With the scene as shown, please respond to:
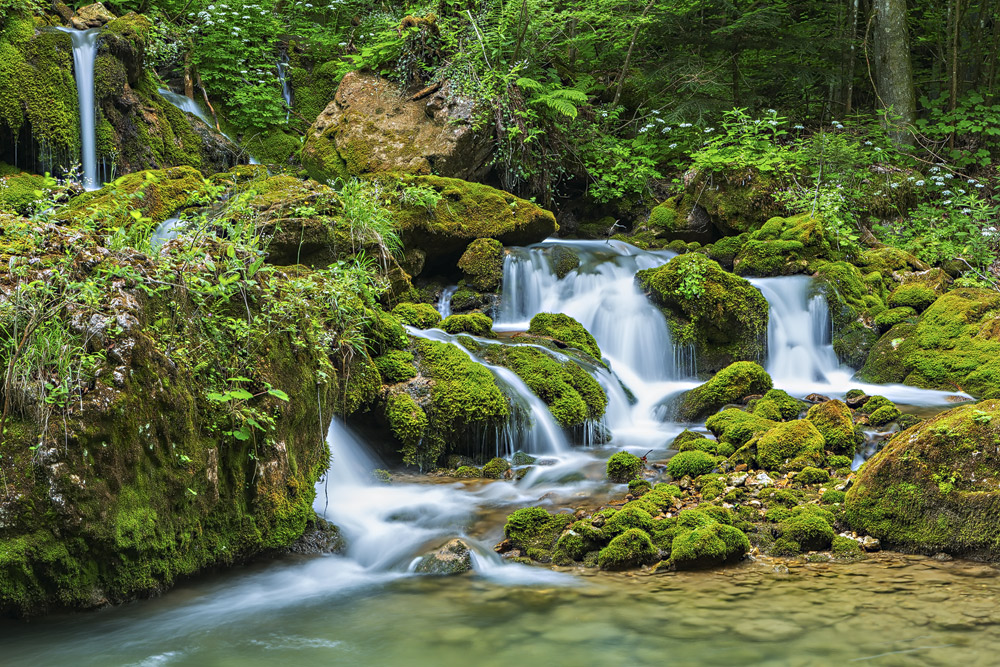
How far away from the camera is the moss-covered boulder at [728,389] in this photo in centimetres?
852

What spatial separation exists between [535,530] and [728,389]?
4227 millimetres

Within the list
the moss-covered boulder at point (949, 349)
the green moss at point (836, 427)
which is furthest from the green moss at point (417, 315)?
the moss-covered boulder at point (949, 349)

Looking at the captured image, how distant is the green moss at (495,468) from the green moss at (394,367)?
3.94 ft

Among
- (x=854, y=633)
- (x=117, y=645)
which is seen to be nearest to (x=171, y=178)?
(x=117, y=645)

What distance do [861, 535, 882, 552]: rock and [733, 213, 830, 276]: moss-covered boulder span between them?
7718mm

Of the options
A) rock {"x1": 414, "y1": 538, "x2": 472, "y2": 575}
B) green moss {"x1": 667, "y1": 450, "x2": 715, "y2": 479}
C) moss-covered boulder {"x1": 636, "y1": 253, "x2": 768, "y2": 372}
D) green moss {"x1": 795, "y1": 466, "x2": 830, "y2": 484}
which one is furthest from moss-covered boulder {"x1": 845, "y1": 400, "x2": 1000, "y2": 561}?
moss-covered boulder {"x1": 636, "y1": 253, "x2": 768, "y2": 372}

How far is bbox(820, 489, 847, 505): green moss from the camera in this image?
5281 mm

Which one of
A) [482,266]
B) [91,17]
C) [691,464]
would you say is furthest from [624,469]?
[91,17]

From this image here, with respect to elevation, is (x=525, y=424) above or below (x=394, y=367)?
below

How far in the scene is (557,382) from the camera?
26.7 feet

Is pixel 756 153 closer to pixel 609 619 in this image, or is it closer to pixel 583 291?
pixel 583 291

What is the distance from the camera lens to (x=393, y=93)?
46.8 feet

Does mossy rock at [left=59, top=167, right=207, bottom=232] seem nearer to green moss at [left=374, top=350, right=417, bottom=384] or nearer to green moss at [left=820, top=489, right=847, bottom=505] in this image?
green moss at [left=374, top=350, right=417, bottom=384]

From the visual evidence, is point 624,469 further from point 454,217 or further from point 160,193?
point 160,193
